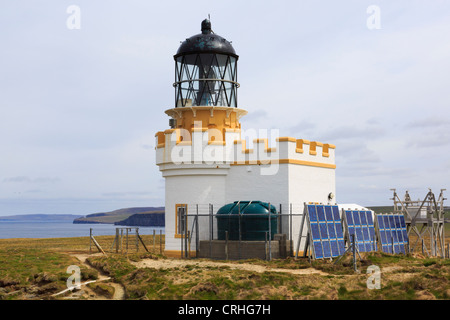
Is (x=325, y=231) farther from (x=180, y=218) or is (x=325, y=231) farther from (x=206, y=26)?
(x=206, y=26)

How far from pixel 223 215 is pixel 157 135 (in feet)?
24.5

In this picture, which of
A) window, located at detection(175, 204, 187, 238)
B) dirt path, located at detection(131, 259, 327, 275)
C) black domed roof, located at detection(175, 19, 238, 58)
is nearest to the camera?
dirt path, located at detection(131, 259, 327, 275)

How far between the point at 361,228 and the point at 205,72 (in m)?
12.7

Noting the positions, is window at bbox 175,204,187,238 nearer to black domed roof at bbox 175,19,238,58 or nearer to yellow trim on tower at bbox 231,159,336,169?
yellow trim on tower at bbox 231,159,336,169

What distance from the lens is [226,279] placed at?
72.6 feet

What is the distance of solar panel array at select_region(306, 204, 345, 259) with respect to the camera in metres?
26.9

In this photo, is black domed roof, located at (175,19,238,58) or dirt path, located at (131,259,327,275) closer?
dirt path, located at (131,259,327,275)

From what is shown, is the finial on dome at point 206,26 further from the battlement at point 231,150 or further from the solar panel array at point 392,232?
the solar panel array at point 392,232

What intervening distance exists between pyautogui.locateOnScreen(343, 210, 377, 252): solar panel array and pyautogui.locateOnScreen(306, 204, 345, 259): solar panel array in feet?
3.40

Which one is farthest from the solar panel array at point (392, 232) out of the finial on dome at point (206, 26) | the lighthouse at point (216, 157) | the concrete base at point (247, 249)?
the finial on dome at point (206, 26)

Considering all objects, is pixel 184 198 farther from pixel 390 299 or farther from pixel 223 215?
pixel 390 299

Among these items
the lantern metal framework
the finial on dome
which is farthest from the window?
the finial on dome

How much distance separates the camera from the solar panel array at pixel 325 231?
26.9 m
